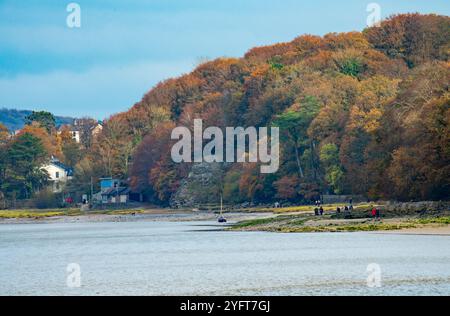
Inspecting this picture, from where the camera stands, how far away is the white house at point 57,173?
163m

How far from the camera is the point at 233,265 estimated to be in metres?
54.9

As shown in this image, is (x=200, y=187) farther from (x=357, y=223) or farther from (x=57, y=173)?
(x=357, y=223)

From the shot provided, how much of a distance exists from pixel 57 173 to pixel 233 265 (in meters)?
117

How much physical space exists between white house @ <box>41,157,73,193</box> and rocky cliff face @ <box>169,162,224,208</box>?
28851 millimetres

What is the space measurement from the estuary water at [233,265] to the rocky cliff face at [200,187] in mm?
55758

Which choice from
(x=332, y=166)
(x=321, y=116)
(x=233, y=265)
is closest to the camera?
(x=233, y=265)

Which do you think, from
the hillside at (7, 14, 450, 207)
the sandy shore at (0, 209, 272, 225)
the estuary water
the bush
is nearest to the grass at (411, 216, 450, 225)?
the estuary water

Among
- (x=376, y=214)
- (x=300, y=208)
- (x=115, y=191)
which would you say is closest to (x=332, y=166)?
(x=300, y=208)

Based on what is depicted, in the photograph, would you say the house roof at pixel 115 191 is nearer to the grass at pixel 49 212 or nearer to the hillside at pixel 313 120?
the hillside at pixel 313 120

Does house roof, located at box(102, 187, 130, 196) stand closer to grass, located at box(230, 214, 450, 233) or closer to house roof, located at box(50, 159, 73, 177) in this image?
house roof, located at box(50, 159, 73, 177)

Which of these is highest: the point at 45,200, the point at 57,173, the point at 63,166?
the point at 63,166

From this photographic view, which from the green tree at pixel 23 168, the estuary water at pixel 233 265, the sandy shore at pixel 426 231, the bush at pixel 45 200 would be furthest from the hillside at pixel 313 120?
the estuary water at pixel 233 265

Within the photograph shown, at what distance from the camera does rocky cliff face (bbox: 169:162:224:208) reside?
445ft
